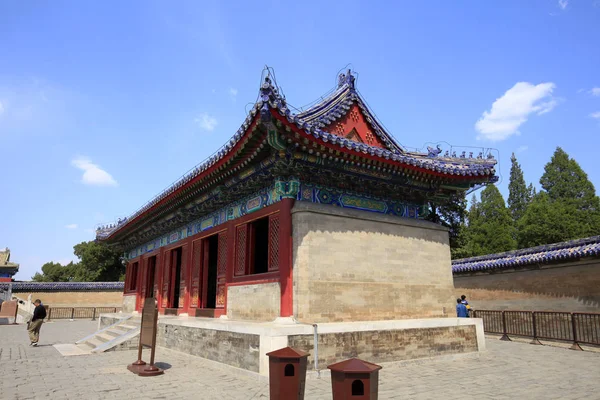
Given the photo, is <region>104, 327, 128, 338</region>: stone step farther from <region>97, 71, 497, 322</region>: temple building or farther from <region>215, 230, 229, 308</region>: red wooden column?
<region>215, 230, 229, 308</region>: red wooden column

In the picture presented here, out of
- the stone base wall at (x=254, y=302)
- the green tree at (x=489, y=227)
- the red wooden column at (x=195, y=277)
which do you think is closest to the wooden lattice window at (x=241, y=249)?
the stone base wall at (x=254, y=302)

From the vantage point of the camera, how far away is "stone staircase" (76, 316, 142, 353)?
12.4m

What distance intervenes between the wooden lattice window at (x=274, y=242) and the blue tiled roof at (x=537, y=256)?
11.3 metres

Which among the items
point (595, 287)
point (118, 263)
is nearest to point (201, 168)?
point (595, 287)

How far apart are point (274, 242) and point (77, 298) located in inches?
1271

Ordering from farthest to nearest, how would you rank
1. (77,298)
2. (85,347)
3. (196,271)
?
(77,298), (196,271), (85,347)

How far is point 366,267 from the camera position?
10297 millimetres

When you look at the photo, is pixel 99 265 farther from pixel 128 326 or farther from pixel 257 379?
pixel 257 379

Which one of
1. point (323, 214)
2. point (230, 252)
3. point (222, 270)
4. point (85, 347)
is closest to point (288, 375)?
point (323, 214)

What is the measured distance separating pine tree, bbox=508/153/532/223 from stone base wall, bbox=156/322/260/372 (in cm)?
4166

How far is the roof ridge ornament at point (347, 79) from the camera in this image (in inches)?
558

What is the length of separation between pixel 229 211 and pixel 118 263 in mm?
42361

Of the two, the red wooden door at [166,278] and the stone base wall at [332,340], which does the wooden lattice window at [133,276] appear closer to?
the red wooden door at [166,278]

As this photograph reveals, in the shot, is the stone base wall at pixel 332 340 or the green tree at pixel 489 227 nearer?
the stone base wall at pixel 332 340
